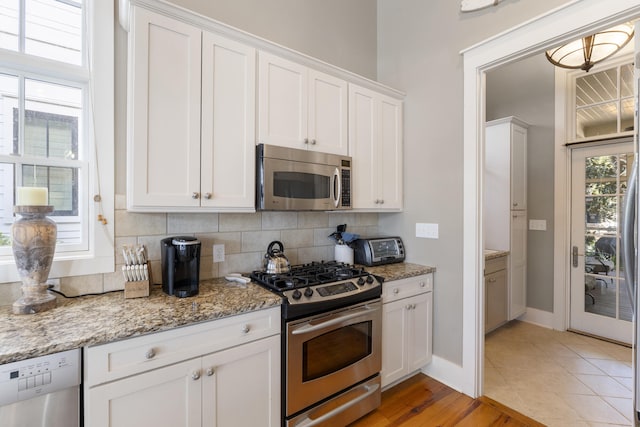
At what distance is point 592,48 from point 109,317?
3.76 m

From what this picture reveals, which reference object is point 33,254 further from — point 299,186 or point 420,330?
point 420,330

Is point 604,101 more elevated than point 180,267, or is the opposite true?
point 604,101

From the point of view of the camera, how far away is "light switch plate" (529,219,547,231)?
11.5 feet

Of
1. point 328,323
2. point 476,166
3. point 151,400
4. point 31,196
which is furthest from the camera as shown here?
point 476,166

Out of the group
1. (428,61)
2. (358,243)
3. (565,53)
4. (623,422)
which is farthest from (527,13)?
(623,422)

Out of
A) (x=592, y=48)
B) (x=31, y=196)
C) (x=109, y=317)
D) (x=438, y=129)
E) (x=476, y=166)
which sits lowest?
(x=109, y=317)

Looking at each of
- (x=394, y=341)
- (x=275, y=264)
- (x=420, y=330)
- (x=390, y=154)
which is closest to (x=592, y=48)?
(x=390, y=154)

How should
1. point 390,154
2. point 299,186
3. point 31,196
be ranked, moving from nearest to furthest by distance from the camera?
1. point 31,196
2. point 299,186
3. point 390,154

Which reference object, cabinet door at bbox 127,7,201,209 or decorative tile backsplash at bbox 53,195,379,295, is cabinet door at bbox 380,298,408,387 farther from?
cabinet door at bbox 127,7,201,209

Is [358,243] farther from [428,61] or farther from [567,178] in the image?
[567,178]

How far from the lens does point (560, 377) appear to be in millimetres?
2398

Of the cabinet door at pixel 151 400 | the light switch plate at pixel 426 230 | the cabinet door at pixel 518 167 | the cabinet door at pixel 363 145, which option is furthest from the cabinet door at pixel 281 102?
the cabinet door at pixel 518 167

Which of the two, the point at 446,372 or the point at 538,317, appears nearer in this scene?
the point at 446,372

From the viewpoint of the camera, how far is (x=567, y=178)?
131 inches
